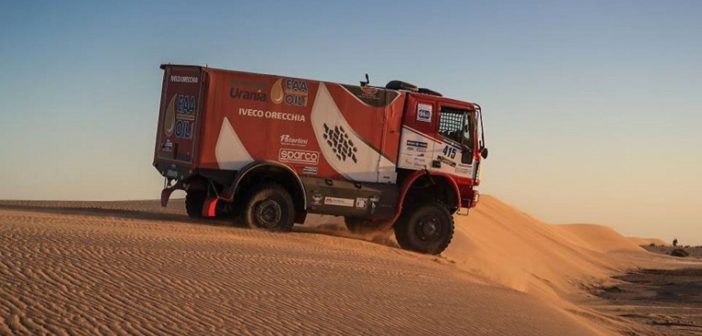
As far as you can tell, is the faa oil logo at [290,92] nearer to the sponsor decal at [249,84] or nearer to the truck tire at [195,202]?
the sponsor decal at [249,84]

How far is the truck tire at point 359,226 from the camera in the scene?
1933cm

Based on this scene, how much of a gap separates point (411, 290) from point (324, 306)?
253 centimetres

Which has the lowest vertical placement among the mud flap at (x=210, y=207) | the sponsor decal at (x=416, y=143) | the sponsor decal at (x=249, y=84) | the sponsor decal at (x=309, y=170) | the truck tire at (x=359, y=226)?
the truck tire at (x=359, y=226)

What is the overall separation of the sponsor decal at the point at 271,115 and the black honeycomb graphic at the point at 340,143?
0.59 metres

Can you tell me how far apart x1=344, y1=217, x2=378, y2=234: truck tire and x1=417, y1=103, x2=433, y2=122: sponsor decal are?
9.55 feet

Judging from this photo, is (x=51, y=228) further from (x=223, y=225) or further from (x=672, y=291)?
(x=672, y=291)

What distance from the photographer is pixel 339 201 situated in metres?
17.3

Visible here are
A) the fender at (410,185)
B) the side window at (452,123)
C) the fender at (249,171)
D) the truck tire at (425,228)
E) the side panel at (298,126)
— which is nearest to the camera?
the fender at (249,171)

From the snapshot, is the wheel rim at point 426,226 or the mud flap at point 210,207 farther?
the wheel rim at point 426,226

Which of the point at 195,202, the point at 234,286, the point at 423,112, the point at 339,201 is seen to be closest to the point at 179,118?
the point at 195,202

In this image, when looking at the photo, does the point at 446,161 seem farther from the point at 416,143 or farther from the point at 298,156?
the point at 298,156

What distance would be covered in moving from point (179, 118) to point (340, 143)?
3.21 m

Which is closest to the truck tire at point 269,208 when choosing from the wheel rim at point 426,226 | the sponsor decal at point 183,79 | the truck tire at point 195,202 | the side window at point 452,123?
the truck tire at point 195,202

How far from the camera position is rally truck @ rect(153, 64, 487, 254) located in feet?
54.3
